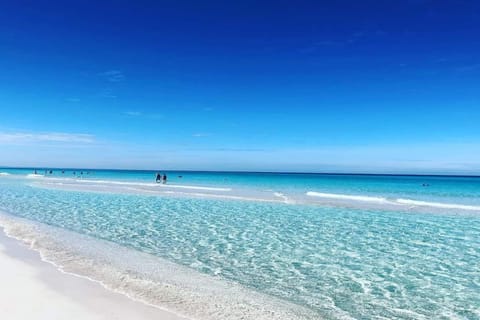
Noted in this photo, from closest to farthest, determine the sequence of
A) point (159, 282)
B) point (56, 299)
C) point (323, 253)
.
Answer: point (56, 299) → point (159, 282) → point (323, 253)

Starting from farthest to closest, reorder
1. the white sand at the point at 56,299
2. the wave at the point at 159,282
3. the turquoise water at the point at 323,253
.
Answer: the turquoise water at the point at 323,253, the wave at the point at 159,282, the white sand at the point at 56,299

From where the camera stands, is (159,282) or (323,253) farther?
(323,253)

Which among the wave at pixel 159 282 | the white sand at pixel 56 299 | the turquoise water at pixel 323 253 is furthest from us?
the turquoise water at pixel 323 253

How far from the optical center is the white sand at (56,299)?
5746mm

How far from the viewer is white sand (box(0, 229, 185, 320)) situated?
5.75 metres

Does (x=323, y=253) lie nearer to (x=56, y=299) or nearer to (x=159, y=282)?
(x=159, y=282)

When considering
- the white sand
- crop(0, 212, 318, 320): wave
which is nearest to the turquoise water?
crop(0, 212, 318, 320): wave

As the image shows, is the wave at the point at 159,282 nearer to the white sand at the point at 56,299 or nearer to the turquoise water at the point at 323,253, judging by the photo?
the turquoise water at the point at 323,253

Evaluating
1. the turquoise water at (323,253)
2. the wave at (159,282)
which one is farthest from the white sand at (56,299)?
the turquoise water at (323,253)

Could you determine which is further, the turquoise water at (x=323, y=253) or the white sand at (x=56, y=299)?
the turquoise water at (x=323, y=253)

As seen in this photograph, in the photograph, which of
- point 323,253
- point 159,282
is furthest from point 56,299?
point 323,253

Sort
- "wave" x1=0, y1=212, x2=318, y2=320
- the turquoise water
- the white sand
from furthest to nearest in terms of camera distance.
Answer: the turquoise water, "wave" x1=0, y1=212, x2=318, y2=320, the white sand

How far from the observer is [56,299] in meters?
6.41

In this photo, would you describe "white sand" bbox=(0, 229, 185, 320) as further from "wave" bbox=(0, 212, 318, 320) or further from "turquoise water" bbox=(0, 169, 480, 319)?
"turquoise water" bbox=(0, 169, 480, 319)
